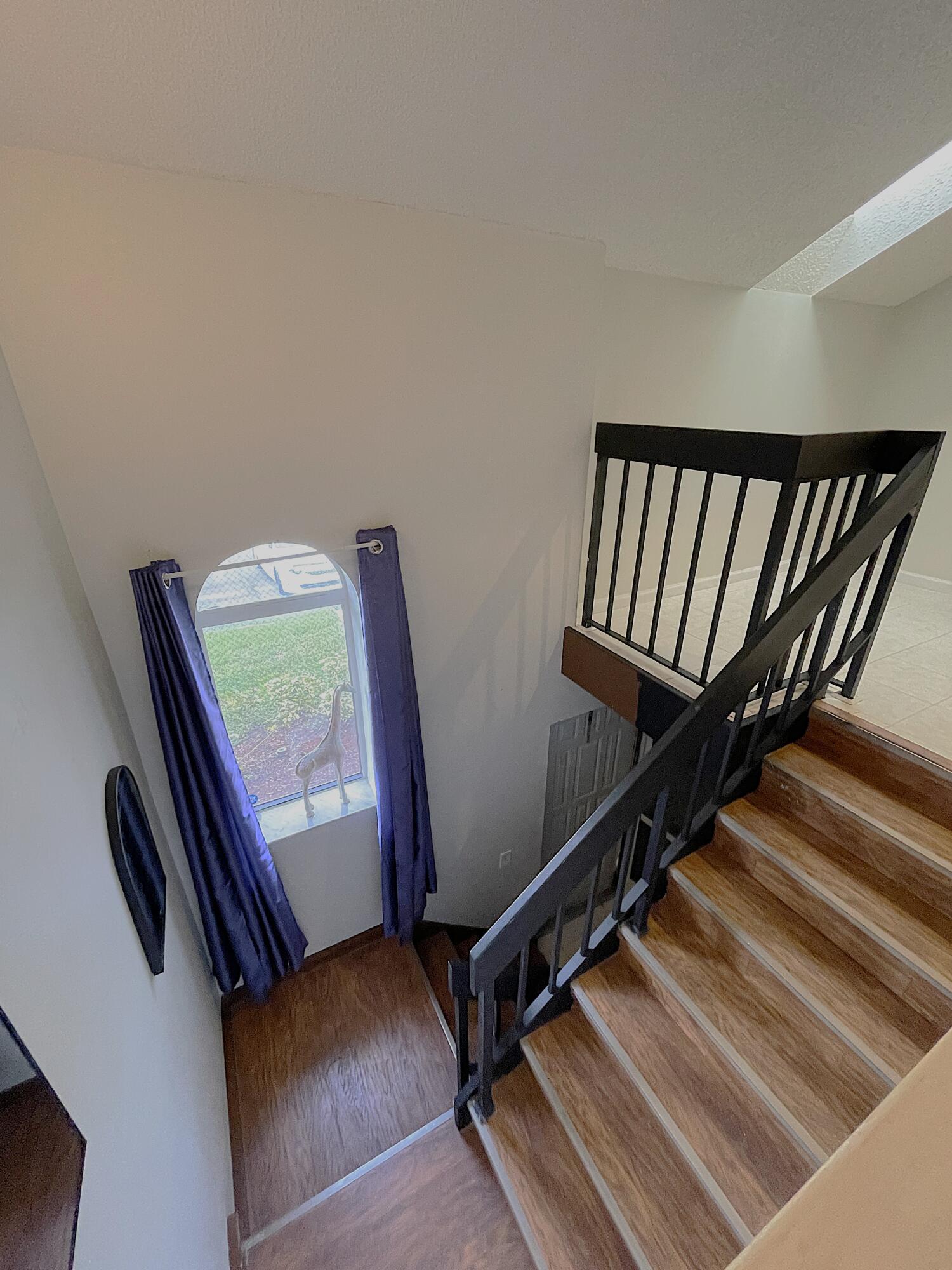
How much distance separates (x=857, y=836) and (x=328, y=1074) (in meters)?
2.46

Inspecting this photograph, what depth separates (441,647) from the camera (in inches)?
101

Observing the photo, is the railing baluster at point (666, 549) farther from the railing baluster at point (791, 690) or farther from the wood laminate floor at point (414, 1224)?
the wood laminate floor at point (414, 1224)

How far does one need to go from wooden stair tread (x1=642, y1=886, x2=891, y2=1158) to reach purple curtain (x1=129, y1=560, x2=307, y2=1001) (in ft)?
5.54

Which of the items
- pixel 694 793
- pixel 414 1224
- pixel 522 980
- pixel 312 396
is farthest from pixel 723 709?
pixel 414 1224

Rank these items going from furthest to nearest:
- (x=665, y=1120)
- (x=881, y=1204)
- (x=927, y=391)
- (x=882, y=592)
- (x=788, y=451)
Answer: (x=927, y=391)
(x=882, y=592)
(x=788, y=451)
(x=665, y=1120)
(x=881, y=1204)

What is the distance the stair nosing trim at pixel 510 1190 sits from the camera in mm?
1594

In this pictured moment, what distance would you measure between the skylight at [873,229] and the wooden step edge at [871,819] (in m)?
2.27

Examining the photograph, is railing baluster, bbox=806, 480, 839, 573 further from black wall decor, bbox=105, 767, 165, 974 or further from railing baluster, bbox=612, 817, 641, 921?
black wall decor, bbox=105, 767, 165, 974

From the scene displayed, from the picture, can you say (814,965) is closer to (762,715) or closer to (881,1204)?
(762,715)

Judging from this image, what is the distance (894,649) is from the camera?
102 inches

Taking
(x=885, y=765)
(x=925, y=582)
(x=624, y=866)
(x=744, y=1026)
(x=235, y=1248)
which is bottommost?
(x=235, y=1248)

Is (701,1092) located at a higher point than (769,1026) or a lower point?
lower

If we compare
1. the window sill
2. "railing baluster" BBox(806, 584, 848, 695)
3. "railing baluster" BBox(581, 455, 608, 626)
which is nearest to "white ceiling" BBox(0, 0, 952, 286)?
"railing baluster" BBox(581, 455, 608, 626)

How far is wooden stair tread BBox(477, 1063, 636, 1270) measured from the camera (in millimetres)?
1563
